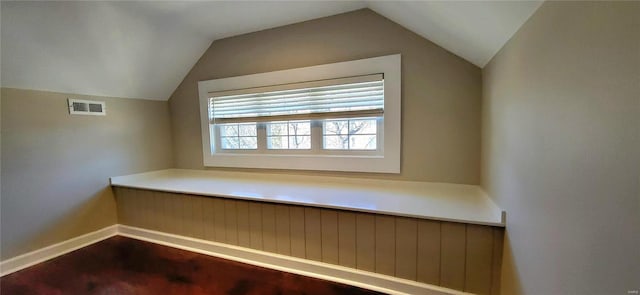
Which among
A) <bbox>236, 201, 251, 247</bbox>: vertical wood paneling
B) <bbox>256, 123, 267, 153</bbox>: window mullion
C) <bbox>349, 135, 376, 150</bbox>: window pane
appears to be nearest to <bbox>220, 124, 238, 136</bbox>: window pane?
<bbox>256, 123, 267, 153</bbox>: window mullion

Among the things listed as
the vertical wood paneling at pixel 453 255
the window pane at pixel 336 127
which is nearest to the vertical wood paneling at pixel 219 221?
the window pane at pixel 336 127

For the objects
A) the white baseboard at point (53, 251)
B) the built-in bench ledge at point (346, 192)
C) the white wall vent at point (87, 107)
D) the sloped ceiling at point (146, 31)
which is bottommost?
the white baseboard at point (53, 251)

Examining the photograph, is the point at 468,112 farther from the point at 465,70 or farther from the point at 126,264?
the point at 126,264

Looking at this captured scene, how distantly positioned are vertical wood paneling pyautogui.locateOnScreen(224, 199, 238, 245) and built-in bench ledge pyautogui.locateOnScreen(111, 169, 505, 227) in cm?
9

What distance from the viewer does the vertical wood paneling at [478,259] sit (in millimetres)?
1416

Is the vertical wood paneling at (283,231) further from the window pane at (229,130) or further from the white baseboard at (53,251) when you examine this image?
the white baseboard at (53,251)

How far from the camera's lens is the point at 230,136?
2.93 metres

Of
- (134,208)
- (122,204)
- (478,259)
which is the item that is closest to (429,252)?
(478,259)

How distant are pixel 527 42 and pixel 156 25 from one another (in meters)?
2.64

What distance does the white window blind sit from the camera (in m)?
2.17

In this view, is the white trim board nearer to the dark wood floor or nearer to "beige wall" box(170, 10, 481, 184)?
the dark wood floor

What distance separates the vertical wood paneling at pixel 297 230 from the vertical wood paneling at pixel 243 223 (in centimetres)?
40

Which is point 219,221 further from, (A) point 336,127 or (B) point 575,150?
(B) point 575,150

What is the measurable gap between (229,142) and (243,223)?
1190mm
